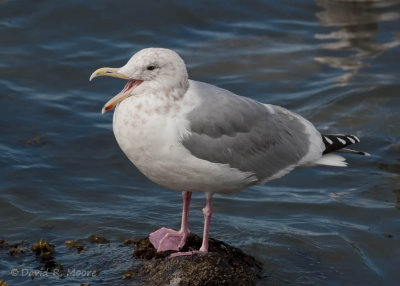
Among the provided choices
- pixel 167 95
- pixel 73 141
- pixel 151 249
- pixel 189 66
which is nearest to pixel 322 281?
pixel 151 249

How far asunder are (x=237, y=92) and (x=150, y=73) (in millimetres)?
5804

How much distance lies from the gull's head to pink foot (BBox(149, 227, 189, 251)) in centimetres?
118

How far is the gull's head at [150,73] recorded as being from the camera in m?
5.66

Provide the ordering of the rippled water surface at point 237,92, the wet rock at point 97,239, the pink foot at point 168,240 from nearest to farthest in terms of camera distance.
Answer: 1. the pink foot at point 168,240
2. the wet rock at point 97,239
3. the rippled water surface at point 237,92

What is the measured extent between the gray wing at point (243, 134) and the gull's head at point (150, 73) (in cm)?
24

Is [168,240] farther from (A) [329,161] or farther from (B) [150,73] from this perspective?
(A) [329,161]

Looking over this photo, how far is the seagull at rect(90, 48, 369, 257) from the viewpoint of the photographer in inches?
222

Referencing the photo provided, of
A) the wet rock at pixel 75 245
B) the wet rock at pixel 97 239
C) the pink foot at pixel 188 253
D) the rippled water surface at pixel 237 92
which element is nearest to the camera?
Answer: the pink foot at pixel 188 253

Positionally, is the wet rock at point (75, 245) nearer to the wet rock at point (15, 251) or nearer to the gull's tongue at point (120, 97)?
the wet rock at point (15, 251)

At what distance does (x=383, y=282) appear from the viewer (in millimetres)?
6793

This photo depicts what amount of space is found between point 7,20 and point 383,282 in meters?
8.21

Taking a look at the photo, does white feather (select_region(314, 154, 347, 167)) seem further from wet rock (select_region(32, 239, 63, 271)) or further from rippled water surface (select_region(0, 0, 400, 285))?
wet rock (select_region(32, 239, 63, 271))

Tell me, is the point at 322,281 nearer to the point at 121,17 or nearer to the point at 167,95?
the point at 167,95

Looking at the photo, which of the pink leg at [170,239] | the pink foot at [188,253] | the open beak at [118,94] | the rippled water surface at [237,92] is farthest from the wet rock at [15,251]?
the open beak at [118,94]
